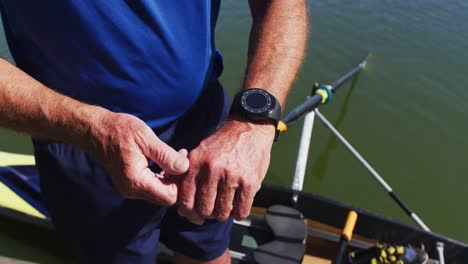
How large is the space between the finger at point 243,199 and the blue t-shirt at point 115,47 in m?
0.47

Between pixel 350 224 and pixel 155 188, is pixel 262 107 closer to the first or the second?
pixel 155 188

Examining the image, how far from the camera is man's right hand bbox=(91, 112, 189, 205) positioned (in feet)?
3.27

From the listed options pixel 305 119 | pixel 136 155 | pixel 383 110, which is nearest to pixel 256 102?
pixel 136 155

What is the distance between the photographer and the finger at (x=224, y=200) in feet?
3.40

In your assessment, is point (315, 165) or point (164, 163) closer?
point (164, 163)

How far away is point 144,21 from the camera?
1.13m

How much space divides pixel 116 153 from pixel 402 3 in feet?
18.9

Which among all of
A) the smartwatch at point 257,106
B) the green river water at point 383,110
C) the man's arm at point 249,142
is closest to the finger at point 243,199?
the man's arm at point 249,142

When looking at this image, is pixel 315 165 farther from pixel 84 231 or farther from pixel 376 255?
pixel 84 231

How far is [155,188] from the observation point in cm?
101

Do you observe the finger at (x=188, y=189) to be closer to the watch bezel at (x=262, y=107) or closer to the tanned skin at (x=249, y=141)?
the tanned skin at (x=249, y=141)

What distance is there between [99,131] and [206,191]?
1.12ft

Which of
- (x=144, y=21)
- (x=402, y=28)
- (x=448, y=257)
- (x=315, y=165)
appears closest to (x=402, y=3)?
(x=402, y=28)

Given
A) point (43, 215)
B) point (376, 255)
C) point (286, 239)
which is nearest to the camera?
point (376, 255)
